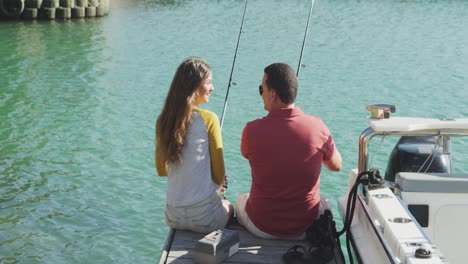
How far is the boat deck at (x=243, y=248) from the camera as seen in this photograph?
13.1 feet

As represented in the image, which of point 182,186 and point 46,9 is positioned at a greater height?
point 182,186

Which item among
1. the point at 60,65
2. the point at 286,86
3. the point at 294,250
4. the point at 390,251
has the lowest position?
the point at 60,65

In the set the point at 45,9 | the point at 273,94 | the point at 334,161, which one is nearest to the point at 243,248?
the point at 334,161

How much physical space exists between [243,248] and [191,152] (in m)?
0.59

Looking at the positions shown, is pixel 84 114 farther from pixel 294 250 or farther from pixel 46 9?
pixel 46 9

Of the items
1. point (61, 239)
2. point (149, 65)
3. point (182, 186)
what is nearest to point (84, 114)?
point (149, 65)

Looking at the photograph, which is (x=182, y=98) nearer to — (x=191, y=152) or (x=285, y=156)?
(x=191, y=152)

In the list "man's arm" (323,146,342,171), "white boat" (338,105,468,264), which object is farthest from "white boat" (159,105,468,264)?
"man's arm" (323,146,342,171)

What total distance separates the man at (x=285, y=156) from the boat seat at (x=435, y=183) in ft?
1.43

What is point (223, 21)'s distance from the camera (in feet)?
65.9

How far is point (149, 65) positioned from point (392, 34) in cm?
641

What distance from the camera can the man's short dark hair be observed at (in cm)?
400

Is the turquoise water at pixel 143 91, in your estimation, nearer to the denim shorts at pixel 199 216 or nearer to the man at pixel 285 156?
the denim shorts at pixel 199 216

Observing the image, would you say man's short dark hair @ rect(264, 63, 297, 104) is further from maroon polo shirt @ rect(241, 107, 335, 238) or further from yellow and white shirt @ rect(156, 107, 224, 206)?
yellow and white shirt @ rect(156, 107, 224, 206)
